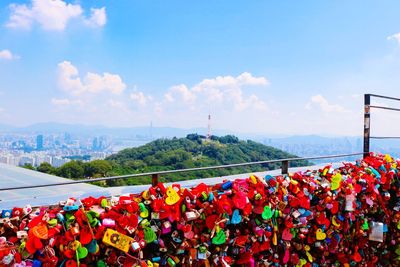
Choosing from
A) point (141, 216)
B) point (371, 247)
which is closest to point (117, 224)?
point (141, 216)

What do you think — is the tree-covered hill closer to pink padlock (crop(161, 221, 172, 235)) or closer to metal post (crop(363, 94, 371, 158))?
pink padlock (crop(161, 221, 172, 235))

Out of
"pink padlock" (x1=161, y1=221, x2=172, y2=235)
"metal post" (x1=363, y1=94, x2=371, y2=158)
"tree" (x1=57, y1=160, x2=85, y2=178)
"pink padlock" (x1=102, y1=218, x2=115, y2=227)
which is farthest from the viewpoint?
"tree" (x1=57, y1=160, x2=85, y2=178)

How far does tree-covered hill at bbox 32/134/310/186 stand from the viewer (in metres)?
4.36

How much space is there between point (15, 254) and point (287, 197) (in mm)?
2214

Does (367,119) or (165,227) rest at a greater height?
(367,119)

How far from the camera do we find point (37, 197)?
283 cm

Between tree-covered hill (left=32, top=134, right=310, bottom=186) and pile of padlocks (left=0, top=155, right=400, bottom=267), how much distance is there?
549 millimetres

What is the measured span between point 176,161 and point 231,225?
12.8 m

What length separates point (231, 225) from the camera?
9.72ft

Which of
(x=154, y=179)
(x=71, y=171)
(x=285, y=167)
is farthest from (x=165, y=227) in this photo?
(x=71, y=171)

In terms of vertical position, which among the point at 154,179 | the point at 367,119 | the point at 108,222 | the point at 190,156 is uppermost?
the point at 367,119

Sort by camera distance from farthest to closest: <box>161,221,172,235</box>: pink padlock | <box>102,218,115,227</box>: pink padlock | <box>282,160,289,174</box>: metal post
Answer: <box>282,160,289,174</box>: metal post
<box>161,221,172,235</box>: pink padlock
<box>102,218,115,227</box>: pink padlock

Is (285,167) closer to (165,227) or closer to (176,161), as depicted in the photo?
(165,227)

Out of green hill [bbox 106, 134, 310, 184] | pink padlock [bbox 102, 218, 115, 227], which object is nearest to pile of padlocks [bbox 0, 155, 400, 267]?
pink padlock [bbox 102, 218, 115, 227]
